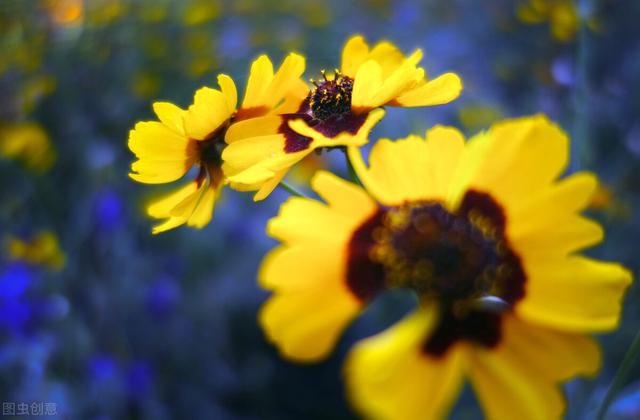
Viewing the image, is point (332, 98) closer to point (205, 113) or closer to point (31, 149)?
point (205, 113)

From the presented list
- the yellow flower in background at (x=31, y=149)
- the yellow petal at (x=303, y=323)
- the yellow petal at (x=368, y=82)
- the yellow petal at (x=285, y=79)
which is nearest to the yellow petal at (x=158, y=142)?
the yellow petal at (x=285, y=79)

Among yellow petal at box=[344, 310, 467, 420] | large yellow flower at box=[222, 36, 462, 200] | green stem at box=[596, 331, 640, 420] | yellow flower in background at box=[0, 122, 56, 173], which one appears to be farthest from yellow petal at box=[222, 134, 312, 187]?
yellow flower in background at box=[0, 122, 56, 173]

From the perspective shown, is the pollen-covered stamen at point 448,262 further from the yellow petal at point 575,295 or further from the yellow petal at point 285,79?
the yellow petal at point 285,79

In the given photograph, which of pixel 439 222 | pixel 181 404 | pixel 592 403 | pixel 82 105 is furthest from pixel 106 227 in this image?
pixel 439 222

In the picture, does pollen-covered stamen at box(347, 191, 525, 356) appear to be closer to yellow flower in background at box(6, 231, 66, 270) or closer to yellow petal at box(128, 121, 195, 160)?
yellow petal at box(128, 121, 195, 160)

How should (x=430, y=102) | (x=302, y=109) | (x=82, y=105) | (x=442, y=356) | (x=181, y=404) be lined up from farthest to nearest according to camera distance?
(x=82, y=105)
(x=181, y=404)
(x=302, y=109)
(x=430, y=102)
(x=442, y=356)

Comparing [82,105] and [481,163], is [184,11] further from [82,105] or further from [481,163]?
[481,163]

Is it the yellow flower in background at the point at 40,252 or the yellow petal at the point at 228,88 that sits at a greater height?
the yellow petal at the point at 228,88
